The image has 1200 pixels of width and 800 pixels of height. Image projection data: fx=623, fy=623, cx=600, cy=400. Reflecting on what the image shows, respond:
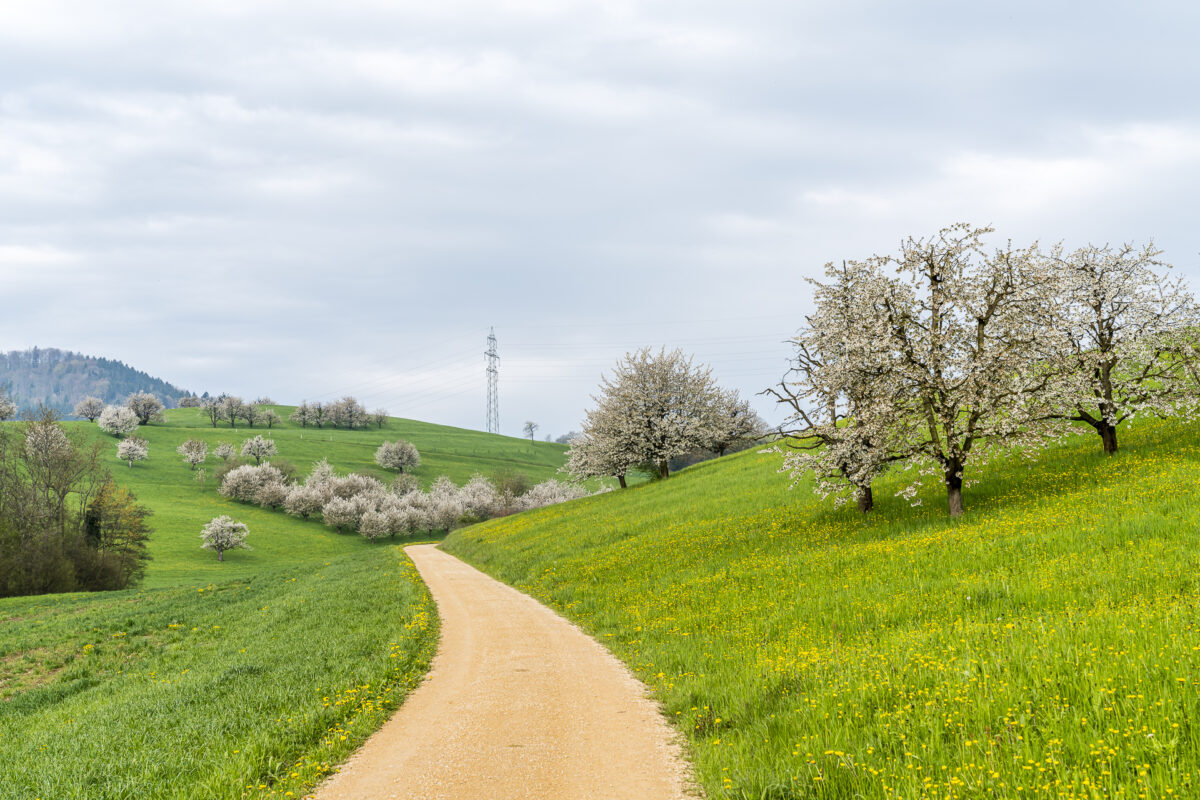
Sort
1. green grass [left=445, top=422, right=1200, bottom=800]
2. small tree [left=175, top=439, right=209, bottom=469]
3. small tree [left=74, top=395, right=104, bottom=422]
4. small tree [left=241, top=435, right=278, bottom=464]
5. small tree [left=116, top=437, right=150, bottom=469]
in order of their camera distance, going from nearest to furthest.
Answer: green grass [left=445, top=422, right=1200, bottom=800] → small tree [left=116, top=437, right=150, bottom=469] → small tree [left=175, top=439, right=209, bottom=469] → small tree [left=241, top=435, right=278, bottom=464] → small tree [left=74, top=395, right=104, bottom=422]

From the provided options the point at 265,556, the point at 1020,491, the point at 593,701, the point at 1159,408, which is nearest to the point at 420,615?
the point at 593,701

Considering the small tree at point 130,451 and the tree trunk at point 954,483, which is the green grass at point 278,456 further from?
the tree trunk at point 954,483

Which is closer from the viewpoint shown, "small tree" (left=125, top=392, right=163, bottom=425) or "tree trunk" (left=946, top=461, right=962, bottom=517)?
"tree trunk" (left=946, top=461, right=962, bottom=517)

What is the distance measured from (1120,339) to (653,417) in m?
36.2

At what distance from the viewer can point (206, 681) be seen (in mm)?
12953

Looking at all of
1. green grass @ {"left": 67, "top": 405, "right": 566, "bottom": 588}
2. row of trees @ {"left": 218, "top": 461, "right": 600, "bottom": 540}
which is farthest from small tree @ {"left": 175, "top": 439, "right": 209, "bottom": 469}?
row of trees @ {"left": 218, "top": 461, "right": 600, "bottom": 540}

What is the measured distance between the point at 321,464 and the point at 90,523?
224ft

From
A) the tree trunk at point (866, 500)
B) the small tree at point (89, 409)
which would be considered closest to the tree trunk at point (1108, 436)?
the tree trunk at point (866, 500)

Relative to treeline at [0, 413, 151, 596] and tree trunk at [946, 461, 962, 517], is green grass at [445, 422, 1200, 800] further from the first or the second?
treeline at [0, 413, 151, 596]

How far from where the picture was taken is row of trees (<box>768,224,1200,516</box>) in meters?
19.8

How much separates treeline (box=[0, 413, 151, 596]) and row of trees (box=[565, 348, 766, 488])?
143ft

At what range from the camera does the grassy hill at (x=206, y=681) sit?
8094mm

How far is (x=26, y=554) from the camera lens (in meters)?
49.8

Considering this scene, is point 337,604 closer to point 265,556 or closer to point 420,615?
point 420,615
